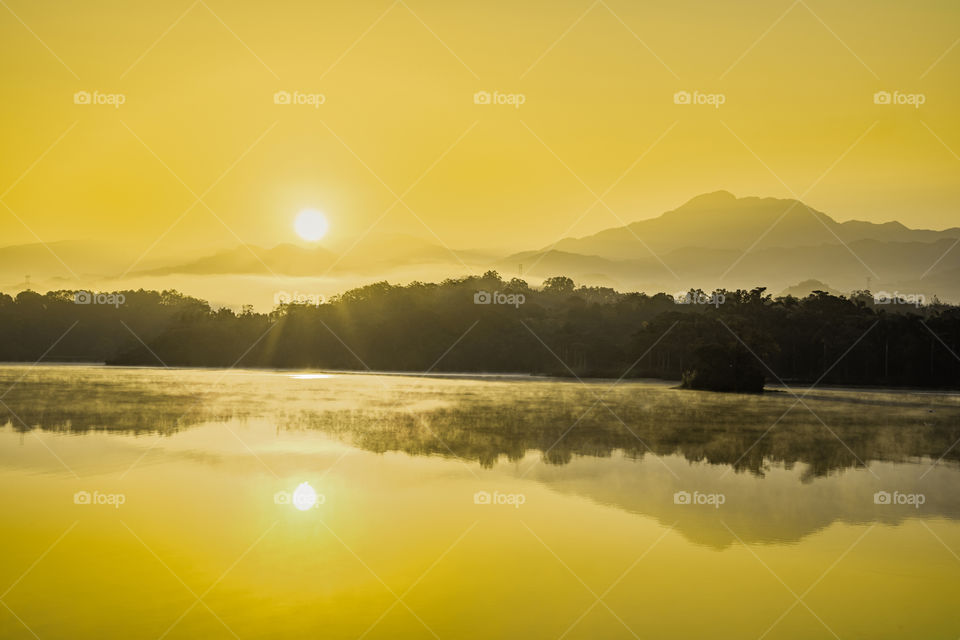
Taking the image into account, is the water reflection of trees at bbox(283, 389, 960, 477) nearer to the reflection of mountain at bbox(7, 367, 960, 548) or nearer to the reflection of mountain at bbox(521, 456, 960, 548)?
the reflection of mountain at bbox(7, 367, 960, 548)

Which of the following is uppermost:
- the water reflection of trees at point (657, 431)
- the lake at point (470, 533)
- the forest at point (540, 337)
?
the forest at point (540, 337)

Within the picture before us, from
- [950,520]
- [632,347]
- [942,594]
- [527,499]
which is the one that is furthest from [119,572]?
[632,347]

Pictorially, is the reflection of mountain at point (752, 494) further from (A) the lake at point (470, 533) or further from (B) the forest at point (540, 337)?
(B) the forest at point (540, 337)

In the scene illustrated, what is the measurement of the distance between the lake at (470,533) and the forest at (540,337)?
35024mm

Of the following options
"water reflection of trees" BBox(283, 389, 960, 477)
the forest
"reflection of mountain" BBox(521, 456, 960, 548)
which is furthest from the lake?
the forest

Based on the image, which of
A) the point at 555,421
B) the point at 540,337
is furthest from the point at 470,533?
the point at 540,337

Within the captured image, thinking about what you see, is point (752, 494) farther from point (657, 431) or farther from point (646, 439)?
point (657, 431)

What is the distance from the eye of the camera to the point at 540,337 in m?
142

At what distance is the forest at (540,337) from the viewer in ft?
311

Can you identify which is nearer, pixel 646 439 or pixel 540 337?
pixel 646 439

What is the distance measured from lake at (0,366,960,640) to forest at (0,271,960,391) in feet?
115

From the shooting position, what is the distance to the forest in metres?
94.7

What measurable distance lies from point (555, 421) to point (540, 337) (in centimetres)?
10060

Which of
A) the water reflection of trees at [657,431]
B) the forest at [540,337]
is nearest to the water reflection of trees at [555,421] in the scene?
the water reflection of trees at [657,431]
